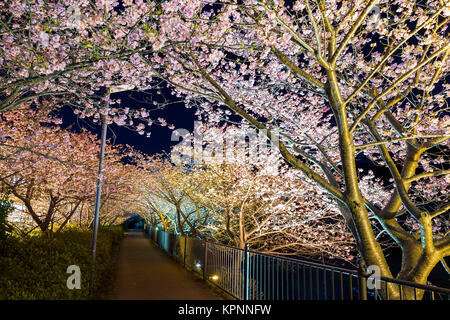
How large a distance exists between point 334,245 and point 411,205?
8.95 meters

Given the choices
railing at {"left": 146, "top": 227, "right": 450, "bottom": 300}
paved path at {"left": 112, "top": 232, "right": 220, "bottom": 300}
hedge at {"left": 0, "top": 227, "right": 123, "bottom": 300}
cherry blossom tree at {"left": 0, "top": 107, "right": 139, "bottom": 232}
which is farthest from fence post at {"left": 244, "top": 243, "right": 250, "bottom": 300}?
cherry blossom tree at {"left": 0, "top": 107, "right": 139, "bottom": 232}

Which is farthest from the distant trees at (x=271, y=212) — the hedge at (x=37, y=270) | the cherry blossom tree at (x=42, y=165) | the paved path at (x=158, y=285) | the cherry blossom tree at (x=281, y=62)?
the hedge at (x=37, y=270)

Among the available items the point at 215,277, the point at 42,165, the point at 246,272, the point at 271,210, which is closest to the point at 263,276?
the point at 246,272

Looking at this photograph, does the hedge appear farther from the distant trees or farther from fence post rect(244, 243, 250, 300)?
the distant trees

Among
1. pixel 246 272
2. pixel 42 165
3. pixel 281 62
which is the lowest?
pixel 246 272

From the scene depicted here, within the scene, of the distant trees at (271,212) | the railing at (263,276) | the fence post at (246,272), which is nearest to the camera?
the railing at (263,276)

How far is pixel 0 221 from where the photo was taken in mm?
6043

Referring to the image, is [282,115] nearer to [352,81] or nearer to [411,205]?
[352,81]

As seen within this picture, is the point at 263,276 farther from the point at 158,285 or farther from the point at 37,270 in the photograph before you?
the point at 37,270

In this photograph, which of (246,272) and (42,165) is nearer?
(246,272)

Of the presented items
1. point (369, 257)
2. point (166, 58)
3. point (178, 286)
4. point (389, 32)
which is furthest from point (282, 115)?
point (178, 286)

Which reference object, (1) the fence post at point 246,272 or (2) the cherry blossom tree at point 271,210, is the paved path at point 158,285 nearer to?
(1) the fence post at point 246,272

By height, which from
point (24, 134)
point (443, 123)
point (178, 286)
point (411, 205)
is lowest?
point (178, 286)

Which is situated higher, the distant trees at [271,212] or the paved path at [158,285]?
the distant trees at [271,212]
